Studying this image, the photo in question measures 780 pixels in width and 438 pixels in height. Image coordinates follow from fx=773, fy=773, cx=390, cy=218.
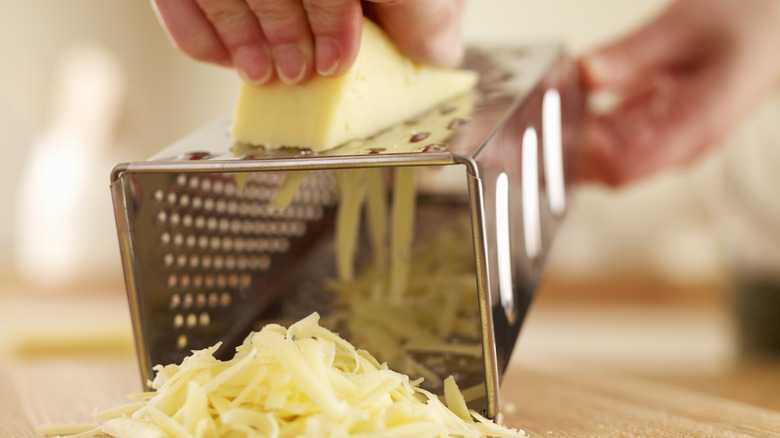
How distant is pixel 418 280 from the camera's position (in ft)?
3.30

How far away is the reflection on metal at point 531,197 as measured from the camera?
83cm

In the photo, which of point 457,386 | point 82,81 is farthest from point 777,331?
point 82,81

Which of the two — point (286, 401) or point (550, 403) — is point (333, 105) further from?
point (550, 403)

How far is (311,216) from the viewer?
46.8 inches

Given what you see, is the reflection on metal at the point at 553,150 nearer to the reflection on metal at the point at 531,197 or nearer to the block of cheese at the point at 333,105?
the reflection on metal at the point at 531,197

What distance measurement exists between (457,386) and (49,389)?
20.8 inches

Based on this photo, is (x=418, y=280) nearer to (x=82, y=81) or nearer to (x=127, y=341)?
(x=127, y=341)

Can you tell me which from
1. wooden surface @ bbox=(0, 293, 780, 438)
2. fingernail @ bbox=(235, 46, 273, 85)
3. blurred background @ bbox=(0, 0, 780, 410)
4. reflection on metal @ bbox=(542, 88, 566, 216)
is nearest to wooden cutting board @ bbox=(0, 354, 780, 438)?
wooden surface @ bbox=(0, 293, 780, 438)

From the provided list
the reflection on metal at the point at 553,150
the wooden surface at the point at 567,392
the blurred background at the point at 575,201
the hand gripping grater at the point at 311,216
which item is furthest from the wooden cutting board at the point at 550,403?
the blurred background at the point at 575,201

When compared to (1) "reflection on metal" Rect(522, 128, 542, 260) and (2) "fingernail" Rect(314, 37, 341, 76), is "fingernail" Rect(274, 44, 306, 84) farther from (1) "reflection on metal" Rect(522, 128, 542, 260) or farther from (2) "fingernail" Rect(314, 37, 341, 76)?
(1) "reflection on metal" Rect(522, 128, 542, 260)

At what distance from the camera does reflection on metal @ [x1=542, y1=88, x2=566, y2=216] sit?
Result: 101cm

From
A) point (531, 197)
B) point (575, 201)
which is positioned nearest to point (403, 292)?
point (531, 197)

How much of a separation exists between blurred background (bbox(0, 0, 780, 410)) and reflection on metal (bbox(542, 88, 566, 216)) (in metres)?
0.94

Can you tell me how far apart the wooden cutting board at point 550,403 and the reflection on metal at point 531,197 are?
0.18 m
